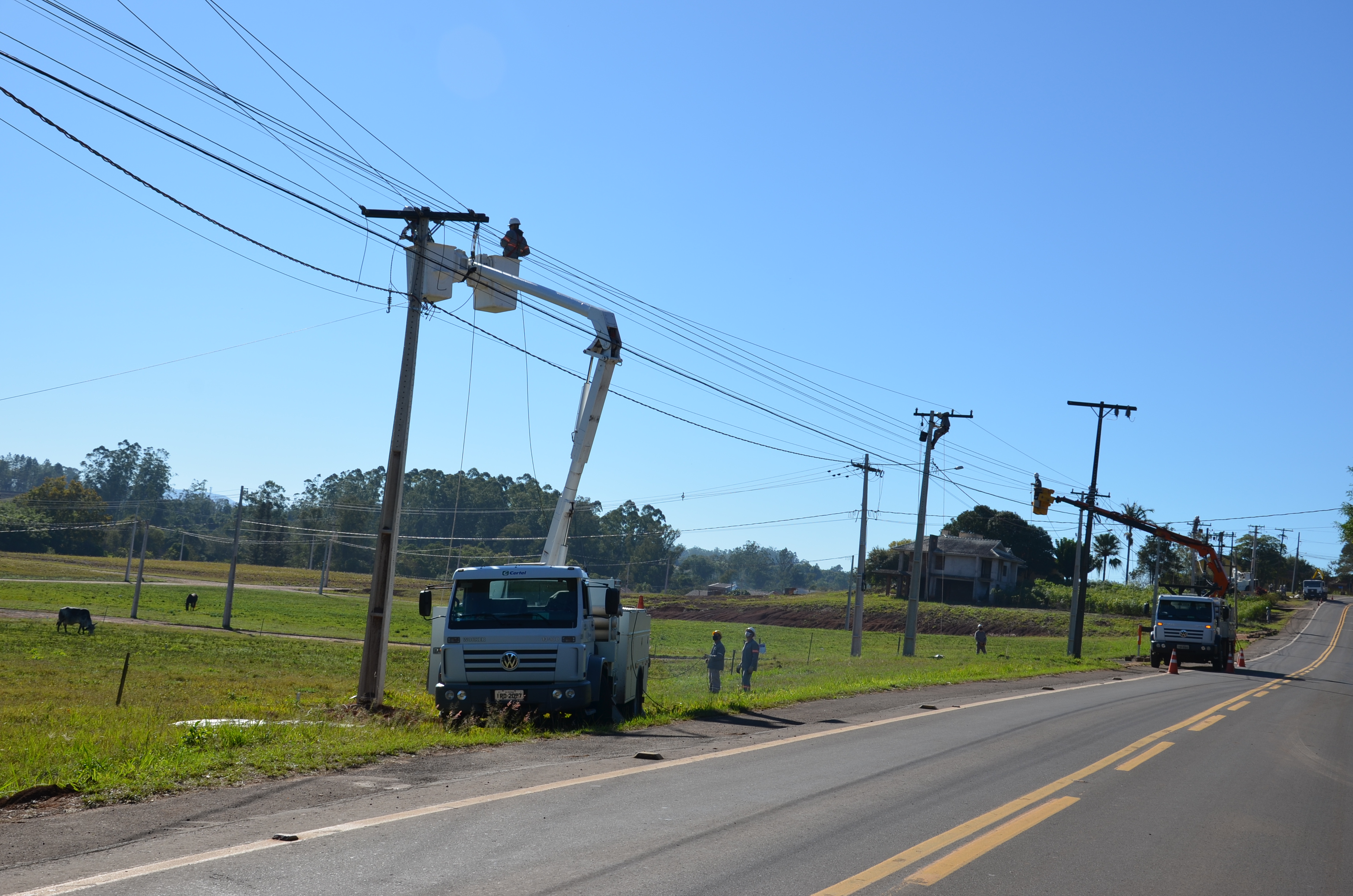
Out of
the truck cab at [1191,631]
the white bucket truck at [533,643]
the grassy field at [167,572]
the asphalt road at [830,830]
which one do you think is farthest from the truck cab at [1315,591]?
the white bucket truck at [533,643]

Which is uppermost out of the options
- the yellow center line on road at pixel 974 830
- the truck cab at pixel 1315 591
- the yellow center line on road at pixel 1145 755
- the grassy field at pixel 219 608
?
the truck cab at pixel 1315 591

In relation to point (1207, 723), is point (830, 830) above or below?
above

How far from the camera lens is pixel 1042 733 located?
14.3 meters

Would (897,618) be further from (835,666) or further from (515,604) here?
(515,604)

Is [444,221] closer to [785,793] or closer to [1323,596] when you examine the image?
[785,793]

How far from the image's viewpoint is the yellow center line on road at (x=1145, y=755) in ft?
37.0

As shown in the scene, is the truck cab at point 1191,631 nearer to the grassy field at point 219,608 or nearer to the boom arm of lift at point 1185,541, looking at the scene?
the boom arm of lift at point 1185,541

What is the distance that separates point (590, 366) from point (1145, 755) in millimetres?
11617

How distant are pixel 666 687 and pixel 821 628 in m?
63.6

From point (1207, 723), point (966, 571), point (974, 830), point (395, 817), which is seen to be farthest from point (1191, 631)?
point (966, 571)

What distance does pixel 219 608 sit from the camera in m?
64.4

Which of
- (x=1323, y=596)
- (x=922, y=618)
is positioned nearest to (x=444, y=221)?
(x=922, y=618)

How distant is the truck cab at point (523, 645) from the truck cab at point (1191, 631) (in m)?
30.2

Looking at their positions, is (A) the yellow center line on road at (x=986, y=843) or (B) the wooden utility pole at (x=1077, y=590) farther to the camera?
(B) the wooden utility pole at (x=1077, y=590)
